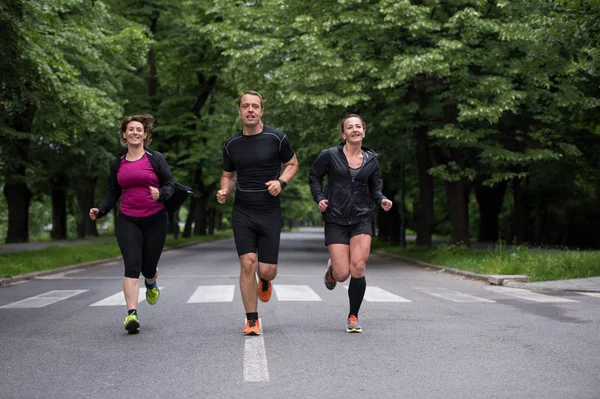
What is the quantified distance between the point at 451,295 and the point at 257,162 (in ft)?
19.7

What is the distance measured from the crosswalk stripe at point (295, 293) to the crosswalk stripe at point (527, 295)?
3107 mm

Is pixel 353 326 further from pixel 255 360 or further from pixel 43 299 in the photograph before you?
pixel 43 299

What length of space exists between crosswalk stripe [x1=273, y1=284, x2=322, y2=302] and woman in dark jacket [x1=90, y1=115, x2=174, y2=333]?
12.6 feet

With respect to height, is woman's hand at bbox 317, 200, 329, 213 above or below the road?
above

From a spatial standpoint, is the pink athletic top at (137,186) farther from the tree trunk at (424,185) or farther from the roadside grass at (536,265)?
the tree trunk at (424,185)

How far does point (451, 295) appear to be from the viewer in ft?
40.3

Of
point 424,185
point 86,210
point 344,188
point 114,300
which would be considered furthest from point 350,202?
point 86,210

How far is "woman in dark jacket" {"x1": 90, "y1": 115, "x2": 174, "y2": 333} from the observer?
7602 millimetres

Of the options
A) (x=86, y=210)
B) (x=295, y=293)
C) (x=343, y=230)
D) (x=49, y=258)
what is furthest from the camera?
(x=86, y=210)

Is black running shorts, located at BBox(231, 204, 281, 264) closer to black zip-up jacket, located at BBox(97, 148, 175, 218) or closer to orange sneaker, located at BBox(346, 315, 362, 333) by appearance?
black zip-up jacket, located at BBox(97, 148, 175, 218)

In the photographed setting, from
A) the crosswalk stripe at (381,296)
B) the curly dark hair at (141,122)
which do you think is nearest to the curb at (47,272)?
the crosswalk stripe at (381,296)

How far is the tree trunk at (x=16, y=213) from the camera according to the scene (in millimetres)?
30500

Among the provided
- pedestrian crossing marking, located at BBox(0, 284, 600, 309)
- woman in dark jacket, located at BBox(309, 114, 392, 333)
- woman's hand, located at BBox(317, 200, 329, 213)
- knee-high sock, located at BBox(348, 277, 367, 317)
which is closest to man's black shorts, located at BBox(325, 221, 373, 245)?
woman in dark jacket, located at BBox(309, 114, 392, 333)

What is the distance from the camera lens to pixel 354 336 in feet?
24.4
